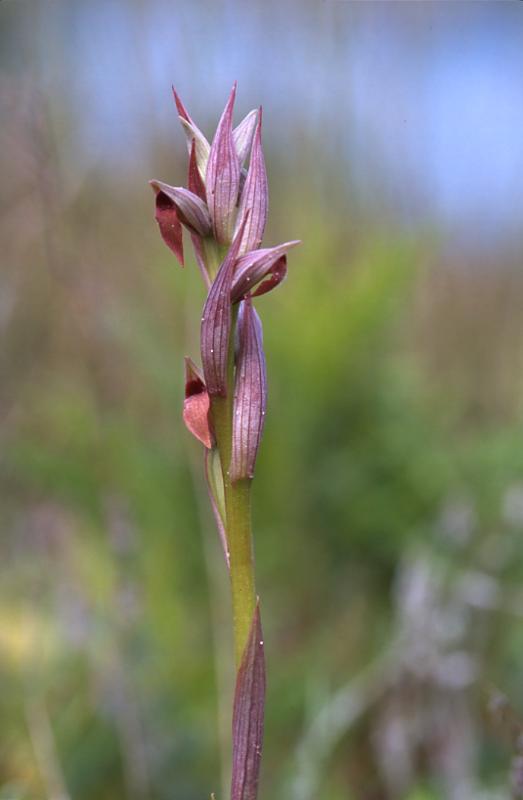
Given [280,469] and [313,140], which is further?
[313,140]

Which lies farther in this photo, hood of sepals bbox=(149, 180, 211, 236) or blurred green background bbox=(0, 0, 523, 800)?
blurred green background bbox=(0, 0, 523, 800)

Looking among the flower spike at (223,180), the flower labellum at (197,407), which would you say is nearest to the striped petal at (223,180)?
the flower spike at (223,180)

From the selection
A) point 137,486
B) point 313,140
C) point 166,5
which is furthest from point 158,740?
point 166,5

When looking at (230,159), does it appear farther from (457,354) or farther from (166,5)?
(457,354)

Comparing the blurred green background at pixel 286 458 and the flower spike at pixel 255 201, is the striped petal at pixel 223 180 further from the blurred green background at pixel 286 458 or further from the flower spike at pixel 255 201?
the blurred green background at pixel 286 458

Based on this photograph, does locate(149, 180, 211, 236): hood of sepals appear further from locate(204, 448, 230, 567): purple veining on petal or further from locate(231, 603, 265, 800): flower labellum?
locate(231, 603, 265, 800): flower labellum

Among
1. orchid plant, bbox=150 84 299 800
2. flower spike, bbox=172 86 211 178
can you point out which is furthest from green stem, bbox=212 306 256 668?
flower spike, bbox=172 86 211 178
